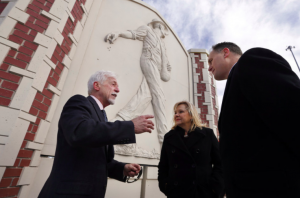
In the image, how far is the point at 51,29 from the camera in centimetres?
232

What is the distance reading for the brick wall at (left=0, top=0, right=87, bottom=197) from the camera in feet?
5.80

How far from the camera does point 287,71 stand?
82 cm

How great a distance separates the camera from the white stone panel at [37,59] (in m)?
2.02

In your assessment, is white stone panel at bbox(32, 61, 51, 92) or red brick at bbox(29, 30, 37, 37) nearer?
white stone panel at bbox(32, 61, 51, 92)

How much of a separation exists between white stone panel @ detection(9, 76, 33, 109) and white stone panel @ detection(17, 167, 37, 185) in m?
0.75

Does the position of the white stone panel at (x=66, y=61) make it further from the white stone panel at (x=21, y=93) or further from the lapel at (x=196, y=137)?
the lapel at (x=196, y=137)

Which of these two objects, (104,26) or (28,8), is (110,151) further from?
(104,26)

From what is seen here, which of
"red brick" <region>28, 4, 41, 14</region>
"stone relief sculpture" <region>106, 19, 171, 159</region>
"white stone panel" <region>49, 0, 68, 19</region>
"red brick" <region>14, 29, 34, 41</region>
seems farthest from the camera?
"stone relief sculpture" <region>106, 19, 171, 159</region>

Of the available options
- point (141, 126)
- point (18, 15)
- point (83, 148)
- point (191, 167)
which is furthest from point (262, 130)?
point (18, 15)

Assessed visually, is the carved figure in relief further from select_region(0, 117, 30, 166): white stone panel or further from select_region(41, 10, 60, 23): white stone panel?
select_region(0, 117, 30, 166): white stone panel

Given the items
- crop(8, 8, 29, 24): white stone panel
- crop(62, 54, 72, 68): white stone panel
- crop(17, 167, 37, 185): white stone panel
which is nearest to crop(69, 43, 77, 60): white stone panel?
crop(62, 54, 72, 68): white stone panel

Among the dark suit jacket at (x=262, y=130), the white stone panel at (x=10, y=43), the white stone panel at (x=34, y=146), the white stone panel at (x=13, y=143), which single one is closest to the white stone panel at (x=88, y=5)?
the white stone panel at (x=10, y=43)

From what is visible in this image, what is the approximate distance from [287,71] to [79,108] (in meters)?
1.28

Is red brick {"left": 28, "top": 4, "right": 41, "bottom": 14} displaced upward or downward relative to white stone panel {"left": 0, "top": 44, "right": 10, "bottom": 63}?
upward
